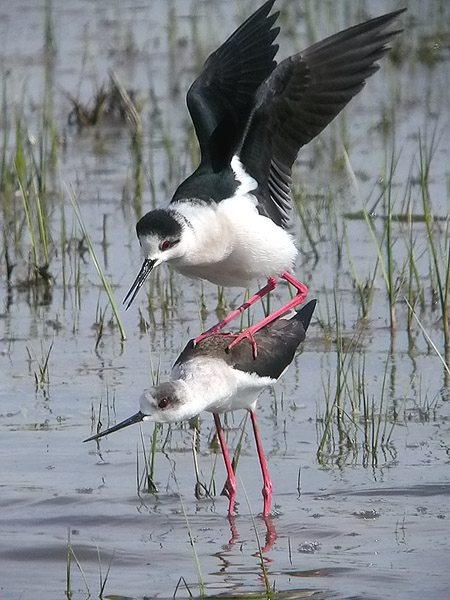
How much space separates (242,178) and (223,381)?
976 millimetres

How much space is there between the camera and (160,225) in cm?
544

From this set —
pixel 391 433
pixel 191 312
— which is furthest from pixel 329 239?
pixel 391 433

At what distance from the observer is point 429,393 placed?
20.9 ft

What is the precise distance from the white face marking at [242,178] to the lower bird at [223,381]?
1.73 feet

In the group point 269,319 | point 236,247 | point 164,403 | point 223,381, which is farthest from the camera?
point 269,319

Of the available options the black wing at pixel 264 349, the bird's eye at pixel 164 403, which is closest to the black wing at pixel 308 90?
the black wing at pixel 264 349

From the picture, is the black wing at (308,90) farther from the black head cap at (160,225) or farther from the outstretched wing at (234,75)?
the black head cap at (160,225)

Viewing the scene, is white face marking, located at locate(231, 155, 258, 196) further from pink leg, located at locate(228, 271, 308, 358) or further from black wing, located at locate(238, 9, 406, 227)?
pink leg, located at locate(228, 271, 308, 358)

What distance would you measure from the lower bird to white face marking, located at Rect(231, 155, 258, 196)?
0.53 m

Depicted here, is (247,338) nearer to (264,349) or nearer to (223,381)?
(264,349)

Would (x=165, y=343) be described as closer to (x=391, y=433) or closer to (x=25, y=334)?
(x=25, y=334)

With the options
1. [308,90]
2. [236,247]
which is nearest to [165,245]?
[236,247]

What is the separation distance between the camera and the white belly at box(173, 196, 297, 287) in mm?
5703

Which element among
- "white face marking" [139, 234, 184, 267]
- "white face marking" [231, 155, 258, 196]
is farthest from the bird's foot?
"white face marking" [231, 155, 258, 196]
